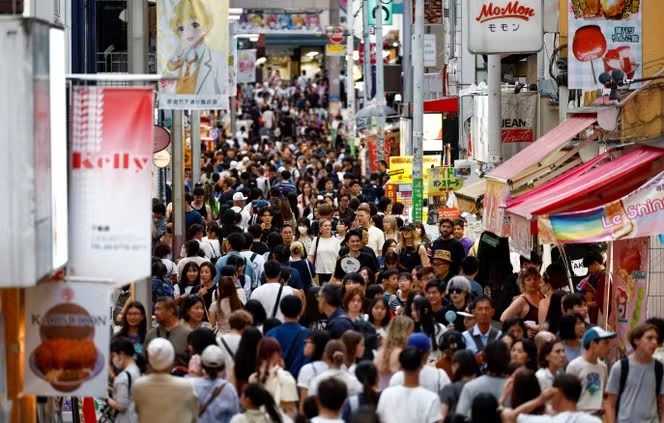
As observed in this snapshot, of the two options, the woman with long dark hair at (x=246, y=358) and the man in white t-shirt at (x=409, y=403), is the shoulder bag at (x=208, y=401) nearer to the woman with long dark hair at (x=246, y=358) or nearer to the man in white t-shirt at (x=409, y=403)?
the woman with long dark hair at (x=246, y=358)

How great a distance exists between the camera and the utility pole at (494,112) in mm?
22891

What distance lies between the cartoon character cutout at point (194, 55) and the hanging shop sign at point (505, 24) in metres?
3.47

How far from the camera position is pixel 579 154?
18.8m

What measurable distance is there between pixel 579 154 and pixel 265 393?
9470 millimetres

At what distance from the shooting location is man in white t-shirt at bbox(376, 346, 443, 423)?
1025 cm

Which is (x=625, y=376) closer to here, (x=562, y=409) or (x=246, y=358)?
(x=562, y=409)

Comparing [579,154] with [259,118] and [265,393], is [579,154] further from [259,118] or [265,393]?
[259,118]

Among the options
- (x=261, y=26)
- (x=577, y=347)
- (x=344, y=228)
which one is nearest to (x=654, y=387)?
(x=577, y=347)

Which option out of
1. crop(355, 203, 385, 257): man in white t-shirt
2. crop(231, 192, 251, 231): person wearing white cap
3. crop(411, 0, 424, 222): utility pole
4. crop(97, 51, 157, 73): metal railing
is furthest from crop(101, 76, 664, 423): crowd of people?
crop(97, 51, 157, 73): metal railing

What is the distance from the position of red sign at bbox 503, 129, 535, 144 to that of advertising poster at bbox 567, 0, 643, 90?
7224mm

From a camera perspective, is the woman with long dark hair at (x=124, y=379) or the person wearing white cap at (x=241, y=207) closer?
the woman with long dark hair at (x=124, y=379)

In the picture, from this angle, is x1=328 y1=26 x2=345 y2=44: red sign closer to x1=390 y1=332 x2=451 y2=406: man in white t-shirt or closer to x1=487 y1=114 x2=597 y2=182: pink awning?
x1=487 y1=114 x2=597 y2=182: pink awning

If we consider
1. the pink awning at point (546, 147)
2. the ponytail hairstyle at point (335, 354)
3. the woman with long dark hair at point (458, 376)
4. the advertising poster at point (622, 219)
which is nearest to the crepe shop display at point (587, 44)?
the pink awning at point (546, 147)

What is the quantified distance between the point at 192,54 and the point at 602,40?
20.5 ft
